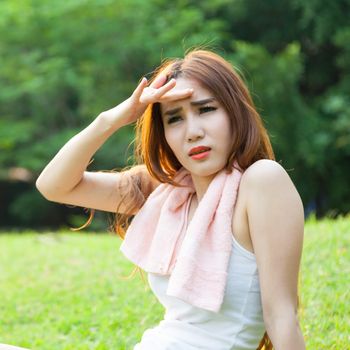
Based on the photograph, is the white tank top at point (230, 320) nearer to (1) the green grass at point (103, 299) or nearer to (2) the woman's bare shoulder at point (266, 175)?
(2) the woman's bare shoulder at point (266, 175)

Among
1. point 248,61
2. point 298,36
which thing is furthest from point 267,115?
point 298,36

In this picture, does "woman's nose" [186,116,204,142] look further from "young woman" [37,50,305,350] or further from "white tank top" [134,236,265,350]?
"white tank top" [134,236,265,350]

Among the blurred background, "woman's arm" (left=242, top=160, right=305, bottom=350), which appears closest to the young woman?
"woman's arm" (left=242, top=160, right=305, bottom=350)

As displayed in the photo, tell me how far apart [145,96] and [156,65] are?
1044 cm

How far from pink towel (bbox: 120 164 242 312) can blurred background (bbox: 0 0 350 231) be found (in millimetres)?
9284

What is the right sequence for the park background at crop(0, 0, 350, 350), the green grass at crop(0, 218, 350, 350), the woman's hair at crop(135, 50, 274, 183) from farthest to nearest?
1. the park background at crop(0, 0, 350, 350)
2. the green grass at crop(0, 218, 350, 350)
3. the woman's hair at crop(135, 50, 274, 183)

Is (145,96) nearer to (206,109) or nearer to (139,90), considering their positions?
(139,90)

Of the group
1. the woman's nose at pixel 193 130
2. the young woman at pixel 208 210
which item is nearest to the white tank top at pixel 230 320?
the young woman at pixel 208 210

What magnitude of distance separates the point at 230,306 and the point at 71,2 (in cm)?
1051

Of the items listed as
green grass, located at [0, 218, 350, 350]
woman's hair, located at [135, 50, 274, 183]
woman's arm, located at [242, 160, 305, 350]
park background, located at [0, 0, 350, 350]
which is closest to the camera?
woman's arm, located at [242, 160, 305, 350]

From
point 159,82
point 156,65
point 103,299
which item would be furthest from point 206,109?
point 156,65

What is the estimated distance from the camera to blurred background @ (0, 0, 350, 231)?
455 inches

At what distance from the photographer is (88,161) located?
2.10 m

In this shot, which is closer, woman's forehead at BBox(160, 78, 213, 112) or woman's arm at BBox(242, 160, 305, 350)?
woman's arm at BBox(242, 160, 305, 350)
